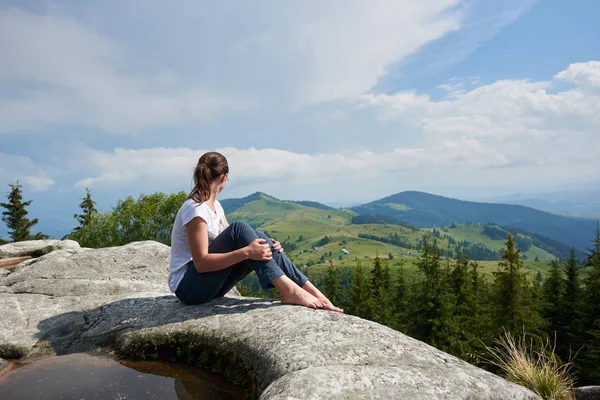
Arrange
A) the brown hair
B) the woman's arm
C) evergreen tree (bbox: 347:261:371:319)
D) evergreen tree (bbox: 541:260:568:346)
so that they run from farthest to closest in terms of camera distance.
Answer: evergreen tree (bbox: 541:260:568:346) < evergreen tree (bbox: 347:261:371:319) < the brown hair < the woman's arm

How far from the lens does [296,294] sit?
22.3ft

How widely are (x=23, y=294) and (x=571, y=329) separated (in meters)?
55.5

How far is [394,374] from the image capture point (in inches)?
177

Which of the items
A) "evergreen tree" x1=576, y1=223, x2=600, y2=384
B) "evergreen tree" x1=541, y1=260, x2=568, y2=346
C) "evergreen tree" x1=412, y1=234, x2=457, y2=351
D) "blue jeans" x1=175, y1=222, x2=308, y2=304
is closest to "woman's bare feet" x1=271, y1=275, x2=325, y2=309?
"blue jeans" x1=175, y1=222, x2=308, y2=304

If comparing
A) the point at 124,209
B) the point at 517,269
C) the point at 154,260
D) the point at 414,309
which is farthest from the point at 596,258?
the point at 124,209

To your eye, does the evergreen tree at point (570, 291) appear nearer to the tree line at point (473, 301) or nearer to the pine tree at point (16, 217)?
the tree line at point (473, 301)

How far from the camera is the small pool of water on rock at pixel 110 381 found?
5.12 meters

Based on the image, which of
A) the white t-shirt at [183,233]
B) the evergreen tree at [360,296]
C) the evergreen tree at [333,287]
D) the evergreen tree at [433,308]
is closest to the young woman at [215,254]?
the white t-shirt at [183,233]

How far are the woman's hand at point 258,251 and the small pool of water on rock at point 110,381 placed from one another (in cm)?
197

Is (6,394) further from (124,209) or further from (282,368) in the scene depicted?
(124,209)

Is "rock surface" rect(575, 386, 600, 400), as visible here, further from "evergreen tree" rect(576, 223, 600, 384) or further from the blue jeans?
"evergreen tree" rect(576, 223, 600, 384)

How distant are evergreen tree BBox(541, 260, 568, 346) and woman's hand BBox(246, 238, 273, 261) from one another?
5248 cm

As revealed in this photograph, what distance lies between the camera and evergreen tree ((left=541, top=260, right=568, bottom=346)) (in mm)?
47594

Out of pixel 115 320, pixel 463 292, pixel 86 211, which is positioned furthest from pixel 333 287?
pixel 86 211
